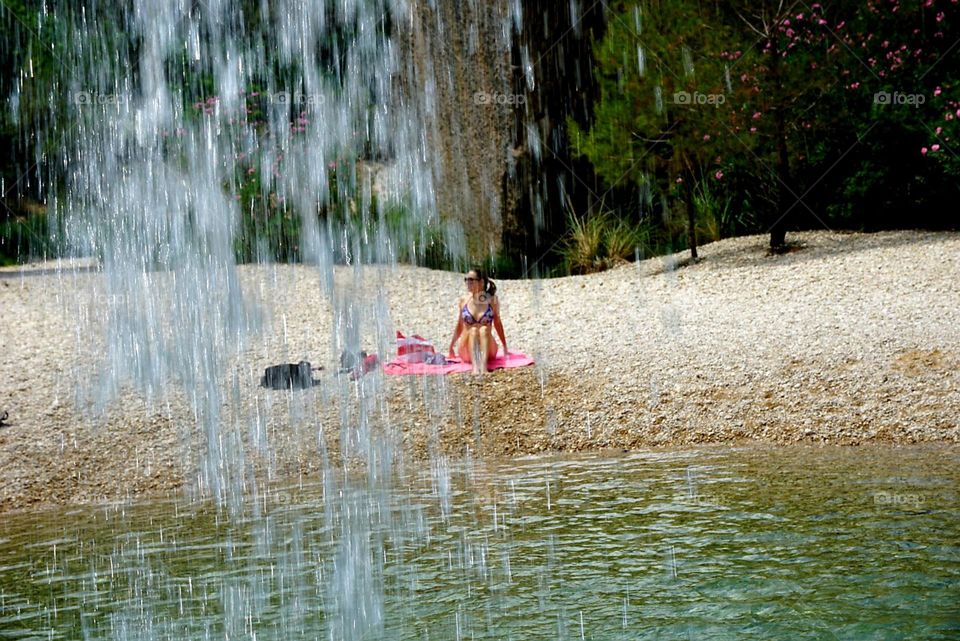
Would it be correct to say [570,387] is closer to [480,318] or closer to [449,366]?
[480,318]

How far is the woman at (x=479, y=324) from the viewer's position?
9.02 metres

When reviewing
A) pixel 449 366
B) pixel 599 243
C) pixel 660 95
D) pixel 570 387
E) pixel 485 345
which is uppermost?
pixel 660 95

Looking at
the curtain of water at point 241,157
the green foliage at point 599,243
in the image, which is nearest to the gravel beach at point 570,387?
the curtain of water at point 241,157

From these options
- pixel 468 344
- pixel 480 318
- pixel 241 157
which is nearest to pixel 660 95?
pixel 480 318

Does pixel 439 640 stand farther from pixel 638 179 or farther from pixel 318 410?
pixel 638 179

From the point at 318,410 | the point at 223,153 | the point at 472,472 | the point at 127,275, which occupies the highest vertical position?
the point at 223,153

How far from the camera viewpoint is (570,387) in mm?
8539

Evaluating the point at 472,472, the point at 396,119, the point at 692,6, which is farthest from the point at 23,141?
the point at 472,472

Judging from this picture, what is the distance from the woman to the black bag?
1.31 m

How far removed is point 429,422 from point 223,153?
9.83 meters

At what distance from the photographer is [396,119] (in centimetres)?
1772

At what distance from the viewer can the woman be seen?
9.02 metres

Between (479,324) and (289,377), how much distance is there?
1.68 metres

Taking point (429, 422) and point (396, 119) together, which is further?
point (396, 119)
